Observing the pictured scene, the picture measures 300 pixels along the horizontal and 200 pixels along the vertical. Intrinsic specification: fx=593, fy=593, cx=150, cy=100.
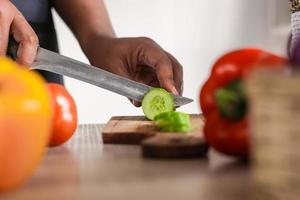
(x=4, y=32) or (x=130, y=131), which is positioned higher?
(x=4, y=32)

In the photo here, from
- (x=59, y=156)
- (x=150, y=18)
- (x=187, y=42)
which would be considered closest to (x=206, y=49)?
(x=187, y=42)

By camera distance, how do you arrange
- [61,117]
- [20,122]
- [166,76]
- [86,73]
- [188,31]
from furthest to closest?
[188,31]
[166,76]
[86,73]
[61,117]
[20,122]

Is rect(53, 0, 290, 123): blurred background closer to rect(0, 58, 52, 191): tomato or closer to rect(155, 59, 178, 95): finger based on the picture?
rect(155, 59, 178, 95): finger

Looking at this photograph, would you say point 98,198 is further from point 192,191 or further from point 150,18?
point 150,18

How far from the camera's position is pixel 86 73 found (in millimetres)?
1080

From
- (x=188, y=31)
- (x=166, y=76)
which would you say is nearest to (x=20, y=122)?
(x=166, y=76)

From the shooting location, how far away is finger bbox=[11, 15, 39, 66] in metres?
1.09

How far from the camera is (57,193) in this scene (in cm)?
53

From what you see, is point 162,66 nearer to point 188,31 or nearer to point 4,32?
point 4,32

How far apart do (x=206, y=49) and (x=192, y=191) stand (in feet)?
6.41

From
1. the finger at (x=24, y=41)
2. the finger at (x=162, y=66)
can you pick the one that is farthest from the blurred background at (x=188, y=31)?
the finger at (x=24, y=41)

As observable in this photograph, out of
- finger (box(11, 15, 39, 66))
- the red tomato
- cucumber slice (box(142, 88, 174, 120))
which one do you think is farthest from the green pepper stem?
finger (box(11, 15, 39, 66))

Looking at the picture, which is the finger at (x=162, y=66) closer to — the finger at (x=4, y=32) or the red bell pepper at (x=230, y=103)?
the finger at (x=4, y=32)

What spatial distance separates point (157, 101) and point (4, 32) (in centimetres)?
31
